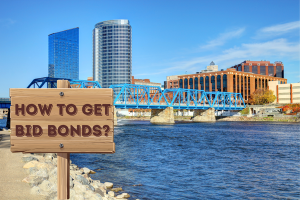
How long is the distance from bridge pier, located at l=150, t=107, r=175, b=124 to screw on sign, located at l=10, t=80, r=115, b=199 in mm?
103982

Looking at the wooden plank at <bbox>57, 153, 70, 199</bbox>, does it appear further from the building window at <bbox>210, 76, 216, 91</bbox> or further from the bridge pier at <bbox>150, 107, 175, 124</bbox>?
the building window at <bbox>210, 76, 216, 91</bbox>

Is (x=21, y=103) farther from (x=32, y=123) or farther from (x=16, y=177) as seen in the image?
(x=16, y=177)

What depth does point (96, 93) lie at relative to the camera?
16.7 feet

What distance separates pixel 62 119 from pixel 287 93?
157 m

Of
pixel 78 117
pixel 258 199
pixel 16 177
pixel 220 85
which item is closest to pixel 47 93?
pixel 78 117

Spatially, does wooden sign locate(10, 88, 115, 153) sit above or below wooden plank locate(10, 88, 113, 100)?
below

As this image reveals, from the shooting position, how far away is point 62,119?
16.8 feet

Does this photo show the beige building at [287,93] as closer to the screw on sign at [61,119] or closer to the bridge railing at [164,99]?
the bridge railing at [164,99]

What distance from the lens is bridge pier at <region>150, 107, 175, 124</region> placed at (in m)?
110

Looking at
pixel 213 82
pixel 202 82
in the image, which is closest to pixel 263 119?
pixel 213 82

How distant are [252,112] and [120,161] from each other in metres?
121

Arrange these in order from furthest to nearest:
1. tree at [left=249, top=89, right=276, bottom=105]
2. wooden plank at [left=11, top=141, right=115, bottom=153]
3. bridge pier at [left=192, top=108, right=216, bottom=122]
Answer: tree at [left=249, top=89, right=276, bottom=105] → bridge pier at [left=192, top=108, right=216, bottom=122] → wooden plank at [left=11, top=141, right=115, bottom=153]

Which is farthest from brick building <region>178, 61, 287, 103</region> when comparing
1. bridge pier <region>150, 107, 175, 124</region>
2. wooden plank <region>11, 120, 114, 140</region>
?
wooden plank <region>11, 120, 114, 140</region>

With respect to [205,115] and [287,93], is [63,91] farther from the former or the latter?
[287,93]
